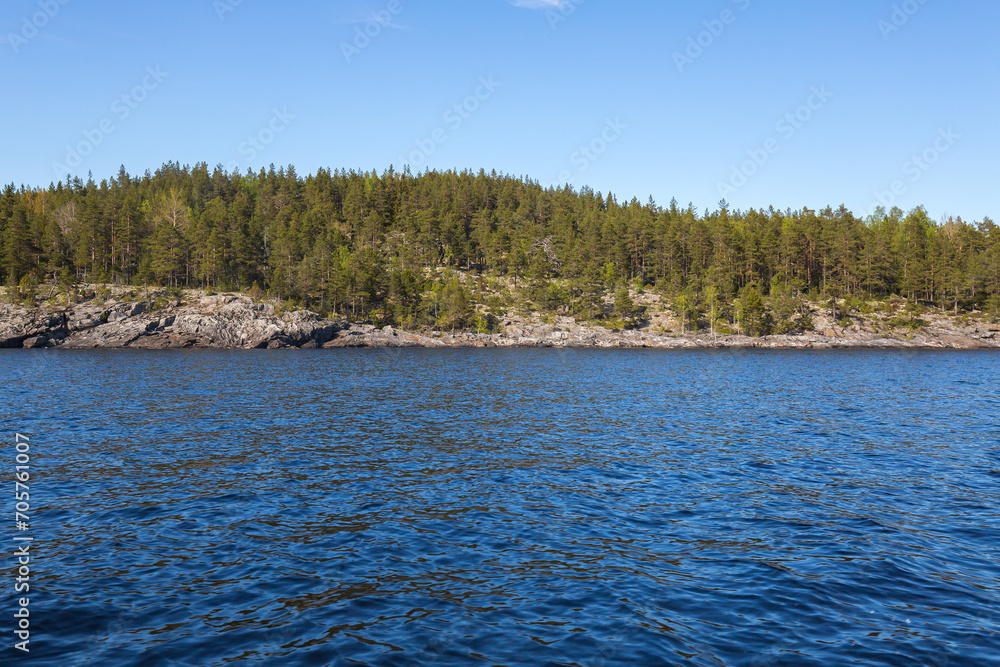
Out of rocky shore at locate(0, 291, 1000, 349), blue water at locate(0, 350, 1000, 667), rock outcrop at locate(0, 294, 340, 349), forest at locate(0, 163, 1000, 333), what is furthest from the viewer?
forest at locate(0, 163, 1000, 333)

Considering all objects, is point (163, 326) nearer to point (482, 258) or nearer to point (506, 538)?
point (482, 258)

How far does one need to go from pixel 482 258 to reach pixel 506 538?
162m

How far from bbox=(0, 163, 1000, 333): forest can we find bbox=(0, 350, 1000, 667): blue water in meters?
97.3

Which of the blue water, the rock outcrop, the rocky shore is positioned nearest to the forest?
the rocky shore

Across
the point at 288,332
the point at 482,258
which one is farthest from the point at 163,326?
the point at 482,258

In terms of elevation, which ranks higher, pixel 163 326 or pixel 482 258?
pixel 482 258

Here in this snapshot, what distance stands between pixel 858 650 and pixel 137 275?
13610 cm

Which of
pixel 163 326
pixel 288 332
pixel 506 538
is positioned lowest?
pixel 506 538

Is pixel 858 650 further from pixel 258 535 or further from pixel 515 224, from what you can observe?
pixel 515 224

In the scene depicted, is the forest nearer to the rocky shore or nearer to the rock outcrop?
the rocky shore

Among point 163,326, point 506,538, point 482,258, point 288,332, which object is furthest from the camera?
point 482,258

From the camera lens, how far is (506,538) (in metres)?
14.7

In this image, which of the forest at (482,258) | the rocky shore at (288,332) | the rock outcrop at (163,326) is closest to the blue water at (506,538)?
the rock outcrop at (163,326)

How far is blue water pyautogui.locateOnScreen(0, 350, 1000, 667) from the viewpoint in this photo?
32.6 ft
